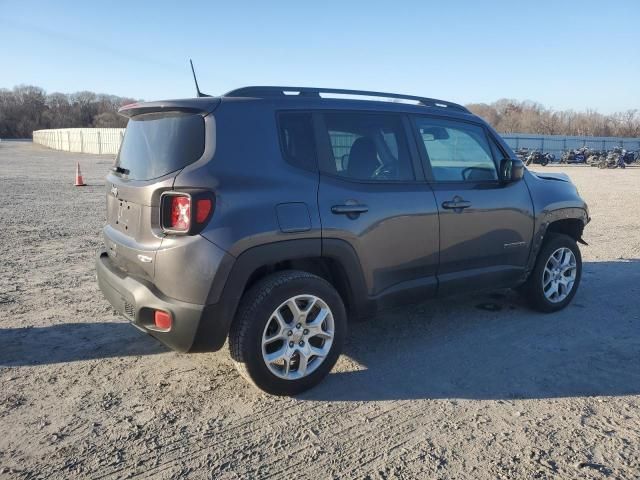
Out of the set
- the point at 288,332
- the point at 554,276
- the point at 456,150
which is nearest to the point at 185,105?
the point at 288,332

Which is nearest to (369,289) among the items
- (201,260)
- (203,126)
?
(201,260)

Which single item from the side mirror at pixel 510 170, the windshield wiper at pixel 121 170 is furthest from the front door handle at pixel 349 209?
the side mirror at pixel 510 170

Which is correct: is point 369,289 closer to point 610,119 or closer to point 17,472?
point 17,472

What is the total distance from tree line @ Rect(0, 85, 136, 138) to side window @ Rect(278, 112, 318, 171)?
354ft

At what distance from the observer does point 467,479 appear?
8.71 ft

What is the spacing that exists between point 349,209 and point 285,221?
514mm

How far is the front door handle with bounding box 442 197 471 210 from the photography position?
418 centimetres

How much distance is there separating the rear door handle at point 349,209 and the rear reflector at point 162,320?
1242mm

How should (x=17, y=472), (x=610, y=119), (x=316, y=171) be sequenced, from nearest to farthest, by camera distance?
(x=17, y=472) → (x=316, y=171) → (x=610, y=119)

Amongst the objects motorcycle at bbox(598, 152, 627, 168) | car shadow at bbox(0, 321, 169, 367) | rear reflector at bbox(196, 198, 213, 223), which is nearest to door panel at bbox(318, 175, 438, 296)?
rear reflector at bbox(196, 198, 213, 223)

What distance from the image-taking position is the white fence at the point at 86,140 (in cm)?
5481

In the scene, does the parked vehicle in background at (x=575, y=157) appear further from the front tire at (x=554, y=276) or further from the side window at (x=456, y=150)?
the side window at (x=456, y=150)

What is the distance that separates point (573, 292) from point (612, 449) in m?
2.66

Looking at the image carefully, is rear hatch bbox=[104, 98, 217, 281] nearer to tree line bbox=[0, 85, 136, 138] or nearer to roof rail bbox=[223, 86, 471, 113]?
roof rail bbox=[223, 86, 471, 113]
